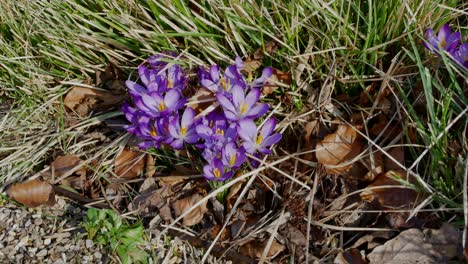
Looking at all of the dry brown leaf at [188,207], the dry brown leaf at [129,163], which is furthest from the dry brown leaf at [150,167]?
the dry brown leaf at [188,207]

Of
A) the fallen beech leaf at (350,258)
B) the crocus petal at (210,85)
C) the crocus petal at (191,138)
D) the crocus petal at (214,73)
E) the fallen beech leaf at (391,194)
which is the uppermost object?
the crocus petal at (214,73)

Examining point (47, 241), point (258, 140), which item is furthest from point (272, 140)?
point (47, 241)

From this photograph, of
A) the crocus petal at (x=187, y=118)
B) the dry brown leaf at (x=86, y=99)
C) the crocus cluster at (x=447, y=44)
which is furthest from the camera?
the dry brown leaf at (x=86, y=99)

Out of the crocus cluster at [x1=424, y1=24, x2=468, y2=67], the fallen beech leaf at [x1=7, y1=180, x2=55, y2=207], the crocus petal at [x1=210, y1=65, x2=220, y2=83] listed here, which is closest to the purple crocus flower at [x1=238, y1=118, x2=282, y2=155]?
the crocus petal at [x1=210, y1=65, x2=220, y2=83]

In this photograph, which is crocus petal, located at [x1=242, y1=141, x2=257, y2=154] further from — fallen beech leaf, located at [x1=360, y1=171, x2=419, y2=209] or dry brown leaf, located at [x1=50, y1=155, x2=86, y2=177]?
dry brown leaf, located at [x1=50, y1=155, x2=86, y2=177]

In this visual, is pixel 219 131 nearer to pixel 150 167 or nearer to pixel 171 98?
pixel 171 98

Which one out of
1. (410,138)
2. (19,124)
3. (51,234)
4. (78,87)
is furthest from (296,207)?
(19,124)

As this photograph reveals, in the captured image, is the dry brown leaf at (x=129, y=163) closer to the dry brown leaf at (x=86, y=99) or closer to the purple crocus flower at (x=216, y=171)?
the dry brown leaf at (x=86, y=99)
